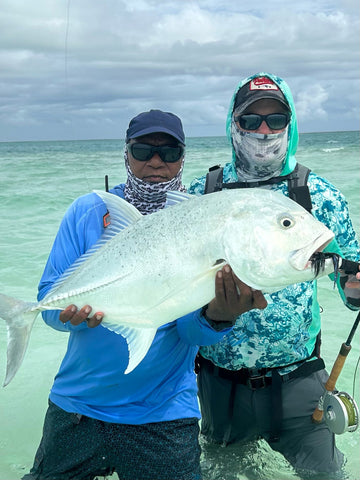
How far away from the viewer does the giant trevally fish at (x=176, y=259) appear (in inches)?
71.1

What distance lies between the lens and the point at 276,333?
9.20ft

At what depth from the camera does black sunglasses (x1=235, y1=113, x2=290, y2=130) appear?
2.84 metres

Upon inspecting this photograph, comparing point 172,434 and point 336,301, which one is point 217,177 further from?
point 336,301

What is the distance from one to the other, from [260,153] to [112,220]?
99 centimetres

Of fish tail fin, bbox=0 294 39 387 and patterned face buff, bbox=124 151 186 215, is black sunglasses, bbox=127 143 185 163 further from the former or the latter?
fish tail fin, bbox=0 294 39 387

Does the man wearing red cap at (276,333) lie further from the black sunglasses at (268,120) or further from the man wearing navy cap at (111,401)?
the man wearing navy cap at (111,401)

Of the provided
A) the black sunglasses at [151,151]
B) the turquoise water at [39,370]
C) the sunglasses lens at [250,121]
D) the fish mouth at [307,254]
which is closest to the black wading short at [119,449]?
the turquoise water at [39,370]

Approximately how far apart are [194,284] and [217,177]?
1098mm

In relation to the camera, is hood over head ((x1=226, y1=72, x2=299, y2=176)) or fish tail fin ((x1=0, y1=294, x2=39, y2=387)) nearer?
fish tail fin ((x1=0, y1=294, x2=39, y2=387))

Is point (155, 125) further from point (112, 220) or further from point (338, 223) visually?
point (338, 223)

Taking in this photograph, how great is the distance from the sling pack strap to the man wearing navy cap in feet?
1.36

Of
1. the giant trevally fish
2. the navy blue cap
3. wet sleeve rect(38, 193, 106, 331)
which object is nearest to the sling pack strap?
the navy blue cap

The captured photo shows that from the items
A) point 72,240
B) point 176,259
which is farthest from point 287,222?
point 72,240

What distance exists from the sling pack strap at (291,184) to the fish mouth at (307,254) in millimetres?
922
